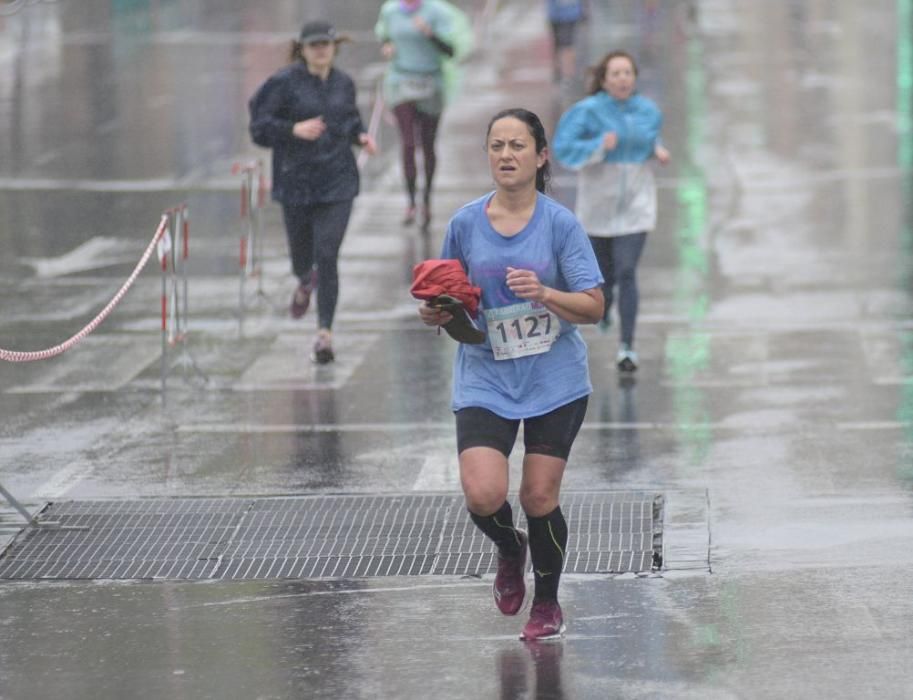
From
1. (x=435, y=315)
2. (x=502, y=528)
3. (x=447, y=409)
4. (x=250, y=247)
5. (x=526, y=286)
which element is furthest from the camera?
(x=250, y=247)

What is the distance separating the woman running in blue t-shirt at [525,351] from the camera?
6.82 meters

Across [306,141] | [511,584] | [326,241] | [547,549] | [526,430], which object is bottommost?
[511,584]

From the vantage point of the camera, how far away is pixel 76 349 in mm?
12492

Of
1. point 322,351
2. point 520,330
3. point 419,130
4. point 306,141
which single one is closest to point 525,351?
point 520,330

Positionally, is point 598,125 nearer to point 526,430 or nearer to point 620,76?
point 620,76

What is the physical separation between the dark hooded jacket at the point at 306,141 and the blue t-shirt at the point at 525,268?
5.20 m

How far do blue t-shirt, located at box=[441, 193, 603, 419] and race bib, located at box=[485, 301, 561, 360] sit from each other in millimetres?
26

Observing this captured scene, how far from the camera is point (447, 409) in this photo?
11.0 m

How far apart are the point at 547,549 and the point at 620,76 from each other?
521cm

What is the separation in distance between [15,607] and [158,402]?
3.67 meters

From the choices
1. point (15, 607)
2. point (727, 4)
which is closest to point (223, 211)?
point (15, 607)

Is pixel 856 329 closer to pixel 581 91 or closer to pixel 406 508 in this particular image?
pixel 406 508

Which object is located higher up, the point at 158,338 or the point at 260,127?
the point at 260,127

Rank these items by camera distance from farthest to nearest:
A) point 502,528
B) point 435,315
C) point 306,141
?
1. point 306,141
2. point 502,528
3. point 435,315
